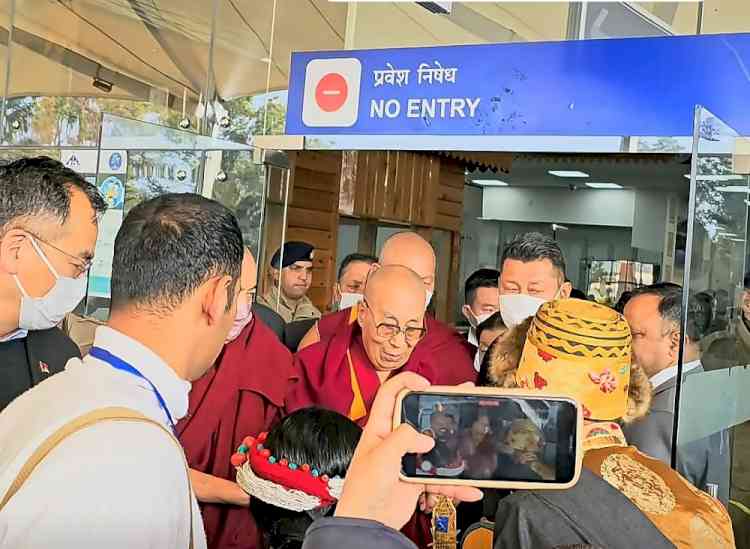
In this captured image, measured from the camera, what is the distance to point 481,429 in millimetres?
910

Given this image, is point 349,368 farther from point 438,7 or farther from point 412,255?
point 438,7

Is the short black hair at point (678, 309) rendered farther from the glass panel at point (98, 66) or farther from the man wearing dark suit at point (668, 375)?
the glass panel at point (98, 66)

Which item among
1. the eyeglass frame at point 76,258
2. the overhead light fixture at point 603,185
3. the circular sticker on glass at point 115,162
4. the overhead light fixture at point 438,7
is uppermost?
the overhead light fixture at point 438,7

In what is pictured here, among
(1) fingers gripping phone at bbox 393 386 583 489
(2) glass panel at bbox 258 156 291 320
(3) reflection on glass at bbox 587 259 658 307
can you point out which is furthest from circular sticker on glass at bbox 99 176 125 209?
(3) reflection on glass at bbox 587 259 658 307

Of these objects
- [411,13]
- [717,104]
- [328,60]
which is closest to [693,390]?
[717,104]

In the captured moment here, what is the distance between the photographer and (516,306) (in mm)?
2777

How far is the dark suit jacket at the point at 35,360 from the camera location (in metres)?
1.84

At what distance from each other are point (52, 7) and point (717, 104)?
11.7ft

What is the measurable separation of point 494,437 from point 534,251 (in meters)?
1.97

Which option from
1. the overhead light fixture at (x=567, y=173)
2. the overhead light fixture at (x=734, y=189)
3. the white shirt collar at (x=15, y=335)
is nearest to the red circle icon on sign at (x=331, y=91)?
the overhead light fixture at (x=734, y=189)

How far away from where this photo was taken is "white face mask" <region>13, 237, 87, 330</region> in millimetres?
1825

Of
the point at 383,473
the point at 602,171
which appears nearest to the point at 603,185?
the point at 602,171

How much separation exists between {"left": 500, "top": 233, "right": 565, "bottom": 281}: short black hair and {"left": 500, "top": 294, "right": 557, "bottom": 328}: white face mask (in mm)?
123

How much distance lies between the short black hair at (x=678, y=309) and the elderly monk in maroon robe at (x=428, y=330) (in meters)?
0.56
